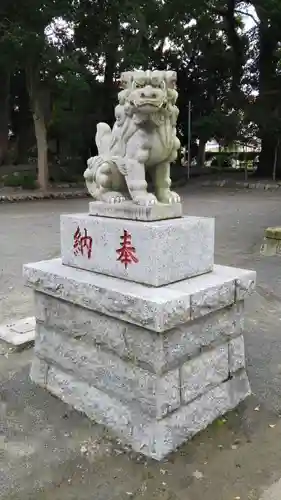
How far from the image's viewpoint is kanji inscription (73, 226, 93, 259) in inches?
97.7

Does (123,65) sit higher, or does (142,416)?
(123,65)

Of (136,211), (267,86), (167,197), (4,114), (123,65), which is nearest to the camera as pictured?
(136,211)

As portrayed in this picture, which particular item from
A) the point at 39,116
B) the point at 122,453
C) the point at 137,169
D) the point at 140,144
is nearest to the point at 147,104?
the point at 140,144

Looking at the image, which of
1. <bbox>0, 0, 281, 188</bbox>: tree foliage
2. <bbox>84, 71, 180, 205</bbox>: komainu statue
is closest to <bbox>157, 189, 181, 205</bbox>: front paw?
<bbox>84, 71, 180, 205</bbox>: komainu statue

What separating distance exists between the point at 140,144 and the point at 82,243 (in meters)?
0.62

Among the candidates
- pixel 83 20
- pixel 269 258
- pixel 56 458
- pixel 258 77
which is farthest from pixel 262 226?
pixel 258 77

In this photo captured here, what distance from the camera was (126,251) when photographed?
2.28 m

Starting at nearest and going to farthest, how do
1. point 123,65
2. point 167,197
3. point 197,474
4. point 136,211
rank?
1. point 197,474
2. point 136,211
3. point 167,197
4. point 123,65

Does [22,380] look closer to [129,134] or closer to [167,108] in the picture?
[129,134]

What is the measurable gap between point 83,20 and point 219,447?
45.8 ft

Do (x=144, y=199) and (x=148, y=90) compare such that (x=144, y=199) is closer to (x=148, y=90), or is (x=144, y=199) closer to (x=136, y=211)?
(x=136, y=211)

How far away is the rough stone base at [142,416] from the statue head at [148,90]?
149cm

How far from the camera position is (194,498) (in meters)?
1.92

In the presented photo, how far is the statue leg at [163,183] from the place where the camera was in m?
2.53
